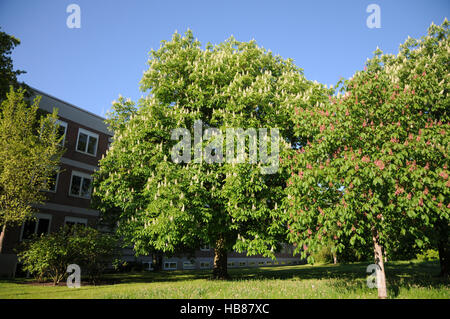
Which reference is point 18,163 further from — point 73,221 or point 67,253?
point 73,221

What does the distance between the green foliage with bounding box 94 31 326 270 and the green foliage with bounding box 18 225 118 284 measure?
70.7 inches

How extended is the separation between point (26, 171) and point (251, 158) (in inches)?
538

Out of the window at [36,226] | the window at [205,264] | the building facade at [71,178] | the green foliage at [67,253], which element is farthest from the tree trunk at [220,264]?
the window at [205,264]

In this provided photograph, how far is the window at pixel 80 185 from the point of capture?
26906 millimetres

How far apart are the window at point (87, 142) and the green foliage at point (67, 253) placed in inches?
508

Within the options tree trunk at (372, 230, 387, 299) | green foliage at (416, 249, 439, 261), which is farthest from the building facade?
green foliage at (416, 249, 439, 261)

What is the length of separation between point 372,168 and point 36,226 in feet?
84.9

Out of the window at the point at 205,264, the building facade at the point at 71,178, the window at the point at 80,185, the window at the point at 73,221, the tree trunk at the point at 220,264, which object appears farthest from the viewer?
the window at the point at 205,264

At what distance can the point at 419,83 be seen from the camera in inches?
400

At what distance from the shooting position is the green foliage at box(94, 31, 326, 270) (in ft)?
46.3

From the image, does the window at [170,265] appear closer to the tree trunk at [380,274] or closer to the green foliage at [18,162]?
the green foliage at [18,162]

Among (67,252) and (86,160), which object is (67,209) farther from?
(67,252)

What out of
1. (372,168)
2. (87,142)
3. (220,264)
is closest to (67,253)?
(220,264)
